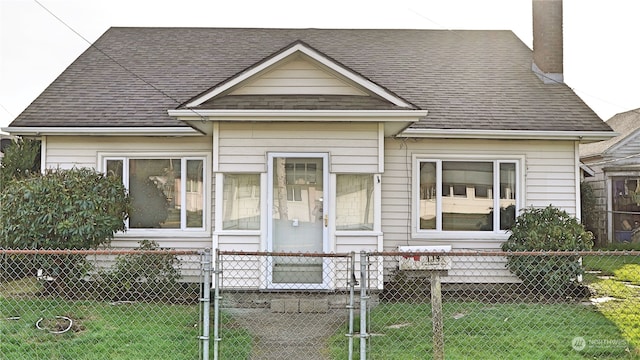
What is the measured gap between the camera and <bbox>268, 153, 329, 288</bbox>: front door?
916 centimetres

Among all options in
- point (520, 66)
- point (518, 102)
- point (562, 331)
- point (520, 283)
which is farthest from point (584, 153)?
point (562, 331)

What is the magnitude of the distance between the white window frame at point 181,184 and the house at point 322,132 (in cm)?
3

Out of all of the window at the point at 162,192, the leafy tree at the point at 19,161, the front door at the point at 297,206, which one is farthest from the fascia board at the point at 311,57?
the leafy tree at the point at 19,161

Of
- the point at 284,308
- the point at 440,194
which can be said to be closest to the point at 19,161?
the point at 284,308

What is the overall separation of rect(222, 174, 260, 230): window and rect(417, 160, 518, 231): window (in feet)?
11.9

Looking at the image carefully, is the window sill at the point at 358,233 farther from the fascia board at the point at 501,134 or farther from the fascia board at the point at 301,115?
the fascia board at the point at 501,134

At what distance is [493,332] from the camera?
728 cm

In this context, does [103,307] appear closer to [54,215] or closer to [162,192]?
[54,215]

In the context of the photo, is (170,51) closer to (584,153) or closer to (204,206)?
(204,206)

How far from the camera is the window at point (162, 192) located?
36.8ft

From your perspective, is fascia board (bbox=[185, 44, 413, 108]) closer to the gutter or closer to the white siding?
the gutter

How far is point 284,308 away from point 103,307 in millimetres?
2754

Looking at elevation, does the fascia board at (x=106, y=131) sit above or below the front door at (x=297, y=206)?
above

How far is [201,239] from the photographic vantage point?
11070 millimetres
